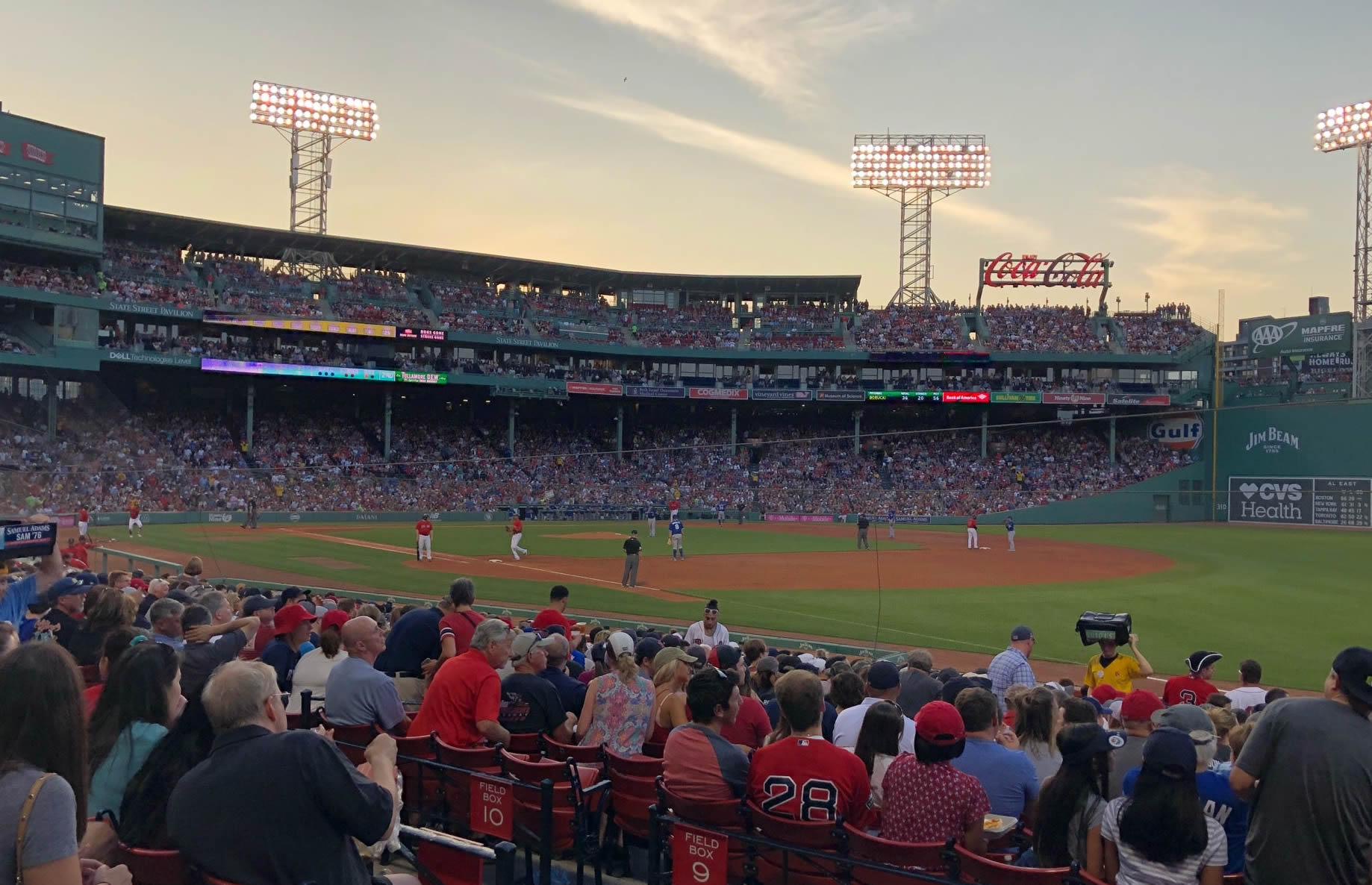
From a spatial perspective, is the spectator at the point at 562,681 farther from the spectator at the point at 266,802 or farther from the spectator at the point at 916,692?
the spectator at the point at 266,802

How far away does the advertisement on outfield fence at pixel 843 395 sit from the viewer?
208 ft

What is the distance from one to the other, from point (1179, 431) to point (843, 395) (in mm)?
21438

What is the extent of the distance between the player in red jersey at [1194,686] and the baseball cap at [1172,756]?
4.67 meters

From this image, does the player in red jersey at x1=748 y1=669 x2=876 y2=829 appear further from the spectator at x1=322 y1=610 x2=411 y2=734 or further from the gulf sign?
the gulf sign

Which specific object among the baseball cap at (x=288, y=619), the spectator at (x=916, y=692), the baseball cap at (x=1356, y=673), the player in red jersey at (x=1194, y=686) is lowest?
the player in red jersey at (x=1194, y=686)

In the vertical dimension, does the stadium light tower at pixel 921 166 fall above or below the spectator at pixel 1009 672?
above

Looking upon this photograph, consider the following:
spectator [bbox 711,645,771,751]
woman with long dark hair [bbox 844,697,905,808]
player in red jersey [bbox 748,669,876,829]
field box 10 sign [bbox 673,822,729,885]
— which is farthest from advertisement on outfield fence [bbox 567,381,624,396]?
player in red jersey [bbox 748,669,876,829]

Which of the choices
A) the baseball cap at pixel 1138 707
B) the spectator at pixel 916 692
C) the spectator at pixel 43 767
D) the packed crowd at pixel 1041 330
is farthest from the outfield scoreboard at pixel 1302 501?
the spectator at pixel 43 767

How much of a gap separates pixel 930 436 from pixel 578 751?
202 feet

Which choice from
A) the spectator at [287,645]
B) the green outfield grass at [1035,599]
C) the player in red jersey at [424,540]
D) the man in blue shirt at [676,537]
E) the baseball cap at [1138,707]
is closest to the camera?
the baseball cap at [1138,707]

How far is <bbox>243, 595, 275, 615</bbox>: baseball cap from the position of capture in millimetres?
10453

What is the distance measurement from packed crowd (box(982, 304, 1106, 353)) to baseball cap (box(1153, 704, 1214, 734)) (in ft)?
210

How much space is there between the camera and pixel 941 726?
4.93 m

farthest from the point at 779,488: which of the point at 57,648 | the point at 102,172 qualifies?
the point at 57,648
